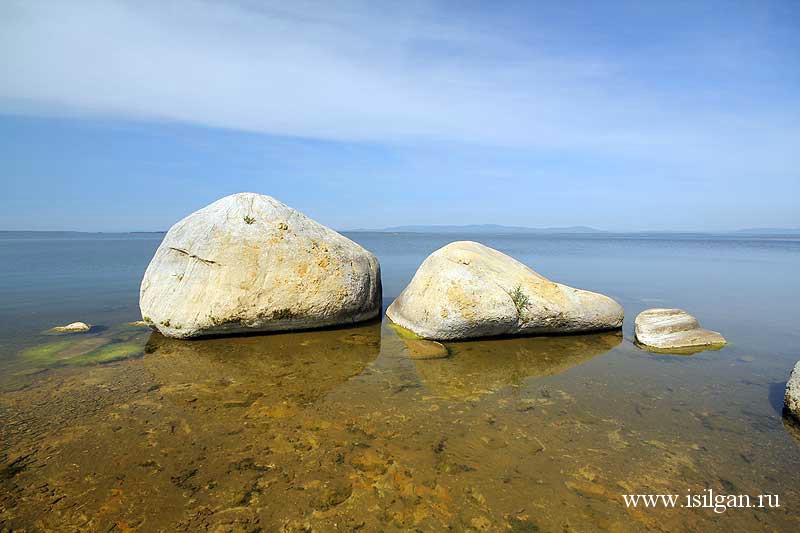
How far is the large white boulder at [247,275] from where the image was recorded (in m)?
7.96

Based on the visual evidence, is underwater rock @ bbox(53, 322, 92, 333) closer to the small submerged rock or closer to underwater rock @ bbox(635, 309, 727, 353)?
the small submerged rock

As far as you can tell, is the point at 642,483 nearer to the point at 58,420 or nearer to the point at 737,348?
the point at 737,348

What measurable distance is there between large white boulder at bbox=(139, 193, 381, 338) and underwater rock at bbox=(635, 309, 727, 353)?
5.82 metres

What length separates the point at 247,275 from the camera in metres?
8.11

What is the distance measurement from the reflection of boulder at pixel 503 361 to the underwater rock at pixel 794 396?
2.59 meters

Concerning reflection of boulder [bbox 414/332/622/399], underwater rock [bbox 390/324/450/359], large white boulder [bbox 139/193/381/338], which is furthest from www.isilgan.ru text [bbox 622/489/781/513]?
large white boulder [bbox 139/193/381/338]

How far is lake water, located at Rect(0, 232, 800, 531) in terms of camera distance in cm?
336

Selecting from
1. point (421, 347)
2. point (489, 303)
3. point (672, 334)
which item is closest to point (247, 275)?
point (421, 347)

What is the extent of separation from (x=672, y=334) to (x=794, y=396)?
9.64 feet

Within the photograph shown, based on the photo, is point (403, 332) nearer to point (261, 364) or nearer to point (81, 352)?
point (261, 364)

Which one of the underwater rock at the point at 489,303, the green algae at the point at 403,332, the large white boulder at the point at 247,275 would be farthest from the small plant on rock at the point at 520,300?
the large white boulder at the point at 247,275

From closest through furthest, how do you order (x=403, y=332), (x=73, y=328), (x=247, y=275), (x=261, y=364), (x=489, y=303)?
1. (x=261, y=364)
2. (x=489, y=303)
3. (x=247, y=275)
4. (x=73, y=328)
5. (x=403, y=332)

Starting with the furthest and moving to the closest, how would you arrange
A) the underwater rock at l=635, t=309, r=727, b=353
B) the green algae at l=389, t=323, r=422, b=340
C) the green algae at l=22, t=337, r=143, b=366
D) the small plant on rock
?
the green algae at l=389, t=323, r=422, b=340, the small plant on rock, the underwater rock at l=635, t=309, r=727, b=353, the green algae at l=22, t=337, r=143, b=366

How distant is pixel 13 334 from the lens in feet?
26.6
